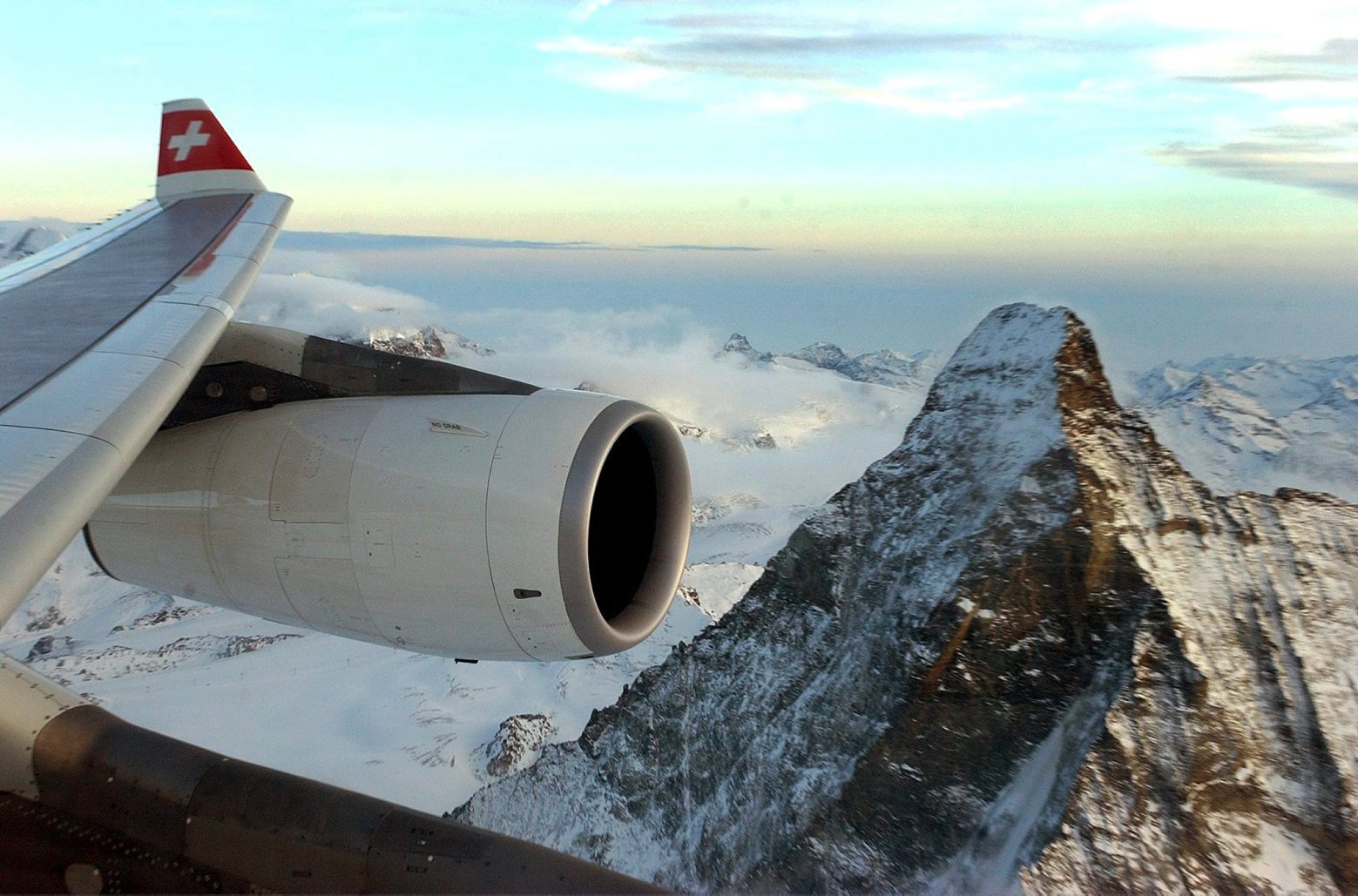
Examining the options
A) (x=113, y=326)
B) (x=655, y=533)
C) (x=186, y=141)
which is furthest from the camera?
(x=186, y=141)

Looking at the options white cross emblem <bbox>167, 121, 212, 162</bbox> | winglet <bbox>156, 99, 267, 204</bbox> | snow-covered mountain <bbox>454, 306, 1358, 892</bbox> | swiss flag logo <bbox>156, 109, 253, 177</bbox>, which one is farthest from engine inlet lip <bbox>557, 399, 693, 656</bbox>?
snow-covered mountain <bbox>454, 306, 1358, 892</bbox>

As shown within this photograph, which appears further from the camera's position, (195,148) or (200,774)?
(195,148)

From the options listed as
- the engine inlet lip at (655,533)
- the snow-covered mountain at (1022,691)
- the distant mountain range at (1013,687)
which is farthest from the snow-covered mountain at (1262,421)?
the engine inlet lip at (655,533)

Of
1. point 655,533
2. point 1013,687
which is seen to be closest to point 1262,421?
point 1013,687

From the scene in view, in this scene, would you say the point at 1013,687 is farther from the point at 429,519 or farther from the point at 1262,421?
the point at 1262,421

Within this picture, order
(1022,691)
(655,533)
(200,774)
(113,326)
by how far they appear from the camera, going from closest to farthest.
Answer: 1. (113,326)
2. (655,533)
3. (200,774)
4. (1022,691)

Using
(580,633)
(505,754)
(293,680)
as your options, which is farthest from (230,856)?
(293,680)

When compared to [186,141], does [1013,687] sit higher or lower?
lower

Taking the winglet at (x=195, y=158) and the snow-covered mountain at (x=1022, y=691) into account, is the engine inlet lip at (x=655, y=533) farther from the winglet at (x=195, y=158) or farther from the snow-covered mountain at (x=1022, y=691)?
the snow-covered mountain at (x=1022, y=691)
